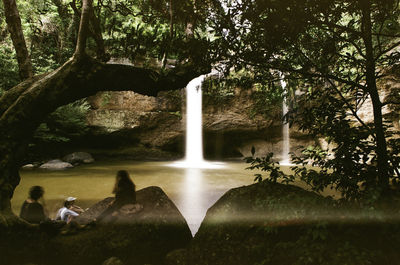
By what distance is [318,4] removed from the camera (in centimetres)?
235

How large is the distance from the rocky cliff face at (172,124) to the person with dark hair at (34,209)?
11607 mm

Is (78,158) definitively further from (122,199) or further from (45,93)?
(45,93)

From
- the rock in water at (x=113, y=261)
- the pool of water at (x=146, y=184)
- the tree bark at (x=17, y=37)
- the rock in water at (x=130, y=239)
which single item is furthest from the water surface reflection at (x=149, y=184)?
the tree bark at (x=17, y=37)

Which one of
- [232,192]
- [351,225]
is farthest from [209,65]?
[351,225]

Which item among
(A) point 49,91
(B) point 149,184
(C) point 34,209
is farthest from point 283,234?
(B) point 149,184

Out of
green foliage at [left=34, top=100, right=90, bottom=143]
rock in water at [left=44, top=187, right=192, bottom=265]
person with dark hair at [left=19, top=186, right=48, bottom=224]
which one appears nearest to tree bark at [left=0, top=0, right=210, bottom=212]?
person with dark hair at [left=19, top=186, right=48, bottom=224]

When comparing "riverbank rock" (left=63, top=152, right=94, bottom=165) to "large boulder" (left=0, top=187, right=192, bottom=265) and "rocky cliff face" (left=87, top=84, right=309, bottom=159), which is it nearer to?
"rocky cliff face" (left=87, top=84, right=309, bottom=159)

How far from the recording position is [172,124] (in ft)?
56.0

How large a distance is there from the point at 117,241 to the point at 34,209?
6.21ft

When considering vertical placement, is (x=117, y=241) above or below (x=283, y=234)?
below

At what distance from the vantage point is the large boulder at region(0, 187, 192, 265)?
3598 mm

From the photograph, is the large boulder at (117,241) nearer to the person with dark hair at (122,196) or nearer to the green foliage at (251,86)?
the person with dark hair at (122,196)

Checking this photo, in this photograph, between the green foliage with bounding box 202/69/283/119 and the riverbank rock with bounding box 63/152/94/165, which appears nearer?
the green foliage with bounding box 202/69/283/119

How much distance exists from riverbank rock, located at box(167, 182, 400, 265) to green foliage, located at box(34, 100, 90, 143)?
41.8ft
